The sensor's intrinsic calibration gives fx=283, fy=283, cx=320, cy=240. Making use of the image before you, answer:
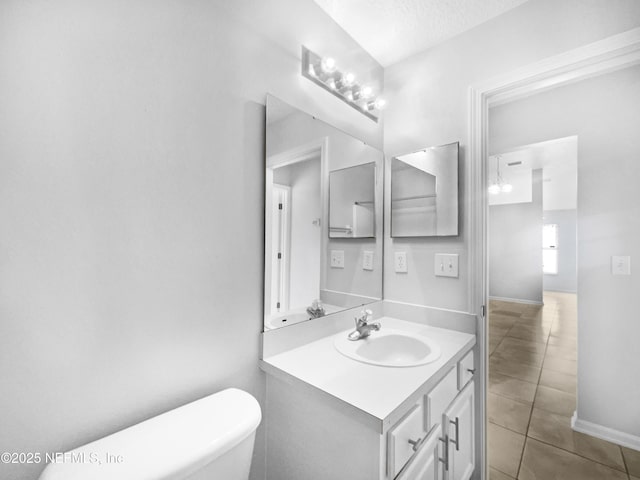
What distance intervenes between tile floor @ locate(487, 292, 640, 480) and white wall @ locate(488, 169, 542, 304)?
6.78 feet

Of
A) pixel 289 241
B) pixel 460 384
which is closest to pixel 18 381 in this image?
pixel 289 241

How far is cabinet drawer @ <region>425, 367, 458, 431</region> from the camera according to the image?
1.00 meters

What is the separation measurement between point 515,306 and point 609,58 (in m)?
5.23

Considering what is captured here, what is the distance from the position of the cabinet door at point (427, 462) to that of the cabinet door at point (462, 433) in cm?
7

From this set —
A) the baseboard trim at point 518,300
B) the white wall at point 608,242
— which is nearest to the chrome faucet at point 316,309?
the white wall at point 608,242

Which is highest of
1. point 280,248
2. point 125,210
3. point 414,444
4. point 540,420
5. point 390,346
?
point 125,210

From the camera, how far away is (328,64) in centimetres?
135

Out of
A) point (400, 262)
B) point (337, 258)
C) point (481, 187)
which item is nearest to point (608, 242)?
point (481, 187)

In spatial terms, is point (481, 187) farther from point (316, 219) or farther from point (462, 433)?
point (462, 433)

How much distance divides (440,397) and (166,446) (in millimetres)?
925

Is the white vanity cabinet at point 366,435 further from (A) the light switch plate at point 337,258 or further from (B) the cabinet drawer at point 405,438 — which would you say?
(A) the light switch plate at point 337,258

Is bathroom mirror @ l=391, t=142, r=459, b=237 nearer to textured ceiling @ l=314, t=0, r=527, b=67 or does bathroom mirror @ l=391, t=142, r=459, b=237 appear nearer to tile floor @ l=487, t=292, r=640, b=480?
textured ceiling @ l=314, t=0, r=527, b=67

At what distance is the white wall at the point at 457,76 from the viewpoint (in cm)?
120

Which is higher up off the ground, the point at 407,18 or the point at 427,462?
the point at 407,18
